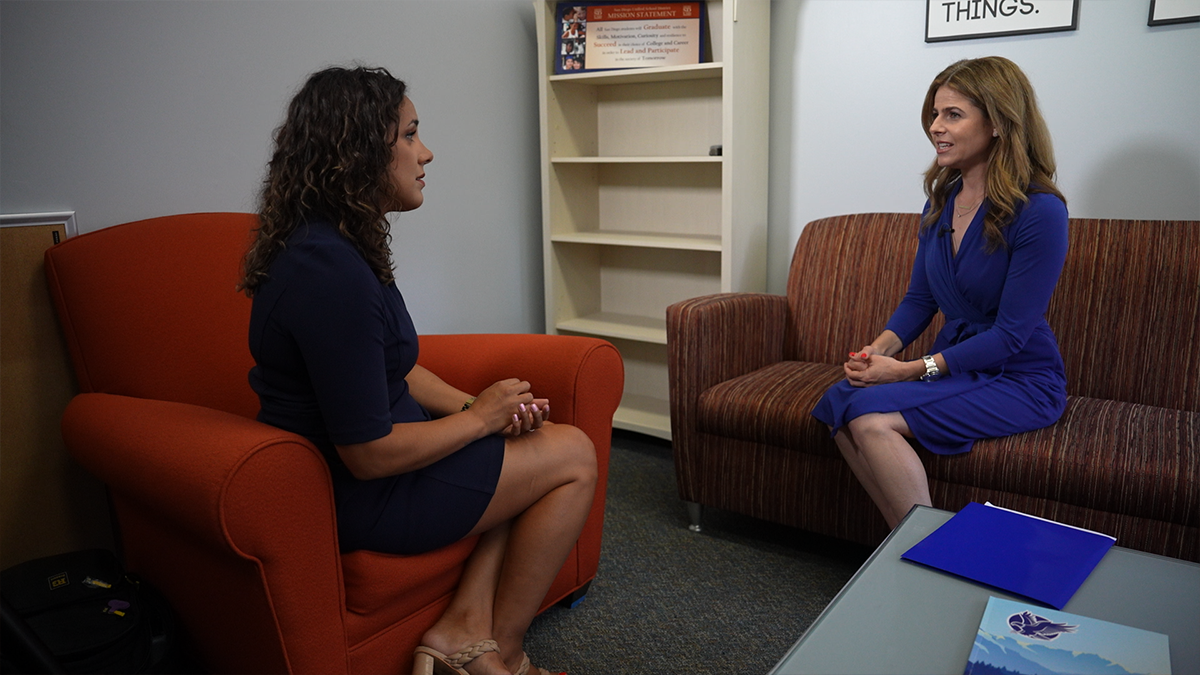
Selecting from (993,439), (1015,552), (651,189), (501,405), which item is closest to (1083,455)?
(993,439)

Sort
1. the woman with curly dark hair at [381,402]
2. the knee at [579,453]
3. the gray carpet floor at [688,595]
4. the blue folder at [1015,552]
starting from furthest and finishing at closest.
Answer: the gray carpet floor at [688,595], the knee at [579,453], the woman with curly dark hair at [381,402], the blue folder at [1015,552]

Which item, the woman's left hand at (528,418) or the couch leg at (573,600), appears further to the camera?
the couch leg at (573,600)

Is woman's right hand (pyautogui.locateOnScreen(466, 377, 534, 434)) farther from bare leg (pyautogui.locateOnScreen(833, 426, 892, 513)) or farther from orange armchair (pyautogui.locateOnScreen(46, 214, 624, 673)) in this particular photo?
bare leg (pyautogui.locateOnScreen(833, 426, 892, 513))

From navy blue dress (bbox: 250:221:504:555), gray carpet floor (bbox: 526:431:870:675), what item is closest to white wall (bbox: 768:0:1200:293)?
gray carpet floor (bbox: 526:431:870:675)

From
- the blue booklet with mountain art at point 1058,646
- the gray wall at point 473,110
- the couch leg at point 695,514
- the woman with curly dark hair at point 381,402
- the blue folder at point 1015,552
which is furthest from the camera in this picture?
the couch leg at point 695,514

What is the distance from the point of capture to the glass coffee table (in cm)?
99

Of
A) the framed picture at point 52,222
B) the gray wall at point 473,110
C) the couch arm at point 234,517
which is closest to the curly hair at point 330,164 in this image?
the couch arm at point 234,517

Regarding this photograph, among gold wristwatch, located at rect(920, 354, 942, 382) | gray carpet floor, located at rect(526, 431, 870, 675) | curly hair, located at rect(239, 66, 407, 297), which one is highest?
curly hair, located at rect(239, 66, 407, 297)

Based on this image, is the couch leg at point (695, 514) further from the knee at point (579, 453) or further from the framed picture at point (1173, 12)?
the framed picture at point (1173, 12)

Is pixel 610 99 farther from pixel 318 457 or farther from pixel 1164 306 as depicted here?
pixel 318 457

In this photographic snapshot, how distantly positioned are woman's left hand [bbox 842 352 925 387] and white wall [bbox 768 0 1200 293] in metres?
0.97

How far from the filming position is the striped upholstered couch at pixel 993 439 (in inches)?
65.9

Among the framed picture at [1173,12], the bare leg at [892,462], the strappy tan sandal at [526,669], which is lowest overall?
the strappy tan sandal at [526,669]

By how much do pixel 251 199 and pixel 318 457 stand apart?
1.17 metres
